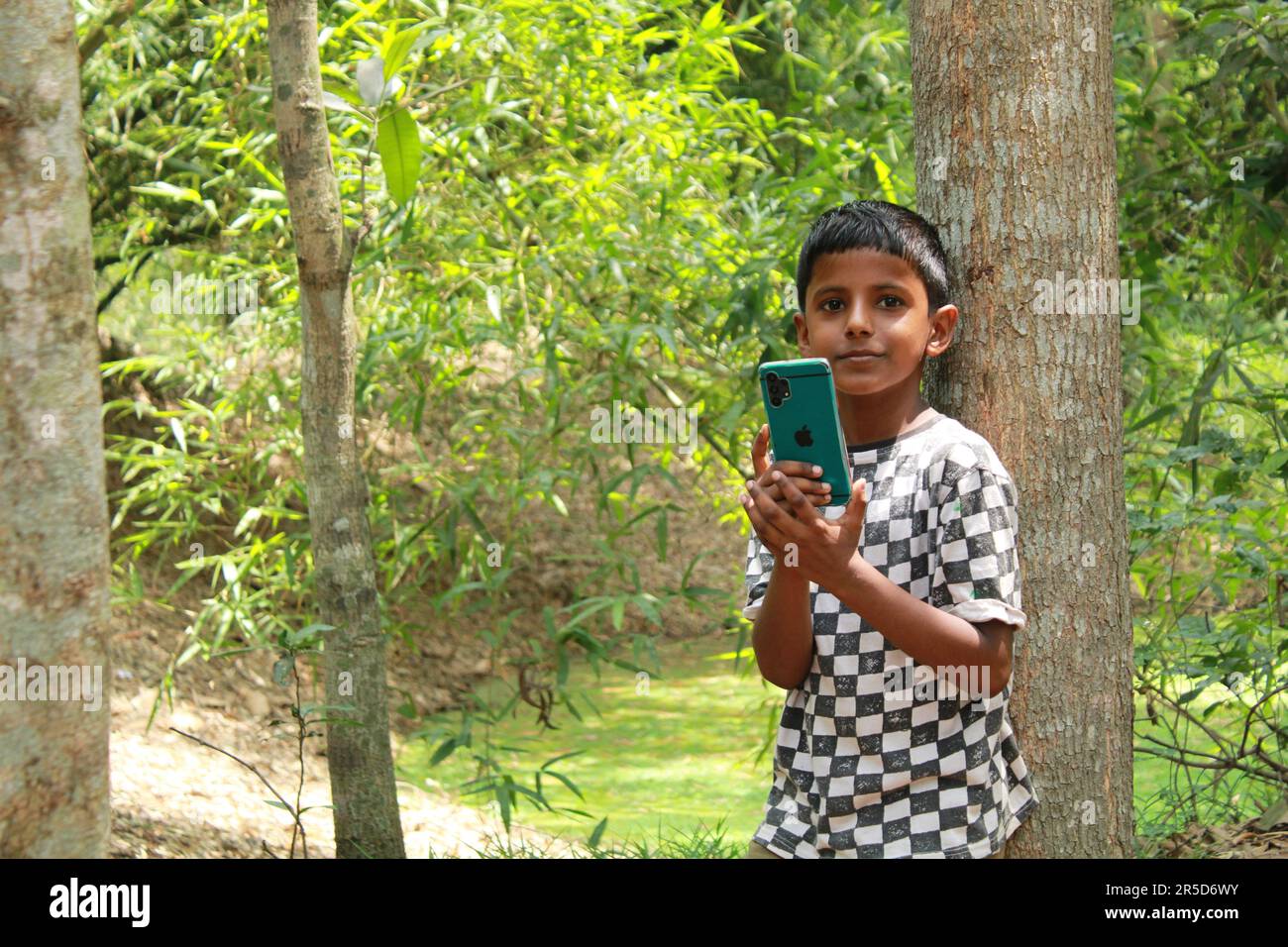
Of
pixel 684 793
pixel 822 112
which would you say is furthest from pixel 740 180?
pixel 684 793

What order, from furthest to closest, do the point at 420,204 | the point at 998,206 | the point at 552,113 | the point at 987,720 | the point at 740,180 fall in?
the point at 740,180
the point at 552,113
the point at 420,204
the point at 998,206
the point at 987,720

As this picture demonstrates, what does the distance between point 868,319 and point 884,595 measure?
12.5 inches

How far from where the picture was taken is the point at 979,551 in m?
1.31

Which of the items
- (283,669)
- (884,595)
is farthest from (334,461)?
(884,595)

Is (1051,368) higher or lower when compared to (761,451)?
higher

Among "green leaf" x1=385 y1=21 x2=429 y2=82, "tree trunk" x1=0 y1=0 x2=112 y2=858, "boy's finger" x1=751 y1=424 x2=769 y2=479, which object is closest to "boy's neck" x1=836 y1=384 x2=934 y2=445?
"boy's finger" x1=751 y1=424 x2=769 y2=479

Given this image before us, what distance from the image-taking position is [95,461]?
1.56 meters

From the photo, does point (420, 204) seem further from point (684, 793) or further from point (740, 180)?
point (684, 793)

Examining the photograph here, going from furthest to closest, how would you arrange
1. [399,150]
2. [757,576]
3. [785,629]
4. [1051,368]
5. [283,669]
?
[399,150] < [283,669] < [1051,368] < [757,576] < [785,629]

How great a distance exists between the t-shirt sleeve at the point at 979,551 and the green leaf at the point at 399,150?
1432mm

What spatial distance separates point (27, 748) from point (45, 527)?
253 millimetres

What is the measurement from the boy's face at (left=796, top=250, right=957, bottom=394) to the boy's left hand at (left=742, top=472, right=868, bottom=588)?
175 millimetres

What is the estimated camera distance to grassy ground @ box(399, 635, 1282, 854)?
3.57m

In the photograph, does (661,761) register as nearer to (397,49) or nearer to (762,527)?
(397,49)
